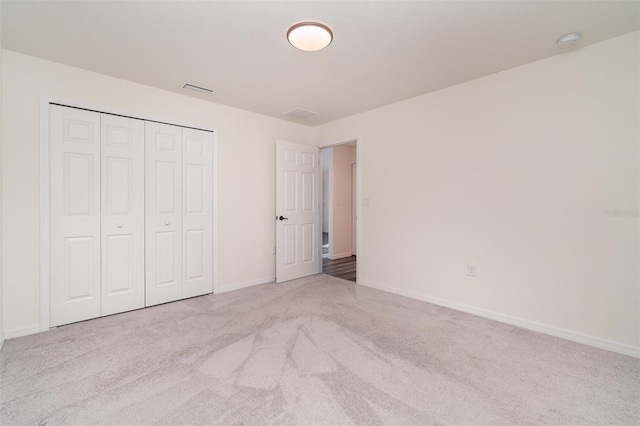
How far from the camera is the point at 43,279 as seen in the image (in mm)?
2594

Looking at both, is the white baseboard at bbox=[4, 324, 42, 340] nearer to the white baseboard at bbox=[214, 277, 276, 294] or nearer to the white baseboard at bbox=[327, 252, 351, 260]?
the white baseboard at bbox=[214, 277, 276, 294]

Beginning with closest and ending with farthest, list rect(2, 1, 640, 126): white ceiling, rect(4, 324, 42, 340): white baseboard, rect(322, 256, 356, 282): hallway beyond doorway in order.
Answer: rect(2, 1, 640, 126): white ceiling → rect(4, 324, 42, 340): white baseboard → rect(322, 256, 356, 282): hallway beyond doorway

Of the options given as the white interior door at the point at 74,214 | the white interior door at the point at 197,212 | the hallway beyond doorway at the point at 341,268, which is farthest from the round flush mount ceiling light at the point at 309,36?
the hallway beyond doorway at the point at 341,268

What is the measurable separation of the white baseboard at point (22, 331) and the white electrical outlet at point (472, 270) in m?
4.19

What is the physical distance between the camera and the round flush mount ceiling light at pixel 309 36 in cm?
207

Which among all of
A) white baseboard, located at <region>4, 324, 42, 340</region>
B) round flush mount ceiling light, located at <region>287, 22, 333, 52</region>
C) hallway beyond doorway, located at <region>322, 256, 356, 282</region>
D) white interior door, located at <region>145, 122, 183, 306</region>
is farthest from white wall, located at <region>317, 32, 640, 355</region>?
white baseboard, located at <region>4, 324, 42, 340</region>

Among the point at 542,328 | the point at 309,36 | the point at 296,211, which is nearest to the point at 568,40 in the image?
the point at 309,36

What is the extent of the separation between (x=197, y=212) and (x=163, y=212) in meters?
0.39

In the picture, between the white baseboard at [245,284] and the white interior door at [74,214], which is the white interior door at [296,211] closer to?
the white baseboard at [245,284]

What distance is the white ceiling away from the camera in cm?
192

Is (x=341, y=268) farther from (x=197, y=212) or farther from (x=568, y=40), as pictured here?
(x=568, y=40)

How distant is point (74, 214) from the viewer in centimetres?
276

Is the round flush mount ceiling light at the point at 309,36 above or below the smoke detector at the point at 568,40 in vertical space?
below

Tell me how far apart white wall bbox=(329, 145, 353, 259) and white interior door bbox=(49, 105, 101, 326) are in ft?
13.3
